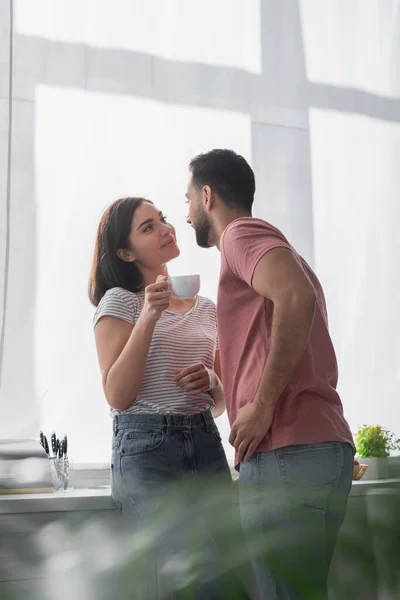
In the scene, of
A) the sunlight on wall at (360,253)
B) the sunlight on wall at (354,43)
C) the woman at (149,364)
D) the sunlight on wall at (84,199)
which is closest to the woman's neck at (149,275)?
the woman at (149,364)

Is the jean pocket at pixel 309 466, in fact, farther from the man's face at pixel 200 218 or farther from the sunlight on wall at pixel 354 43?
the sunlight on wall at pixel 354 43

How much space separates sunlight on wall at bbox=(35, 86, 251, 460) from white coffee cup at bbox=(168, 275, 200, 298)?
2.02 feet

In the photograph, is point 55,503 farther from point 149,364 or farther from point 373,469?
point 373,469

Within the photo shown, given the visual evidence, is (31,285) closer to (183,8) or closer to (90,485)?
(90,485)

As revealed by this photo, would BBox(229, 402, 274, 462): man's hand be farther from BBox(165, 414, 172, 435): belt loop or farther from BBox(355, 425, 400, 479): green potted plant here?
BBox(355, 425, 400, 479): green potted plant

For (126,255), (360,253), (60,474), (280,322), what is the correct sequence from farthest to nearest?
(360,253), (60,474), (126,255), (280,322)

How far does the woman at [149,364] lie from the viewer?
1680mm

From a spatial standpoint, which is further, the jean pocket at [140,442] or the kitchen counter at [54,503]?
the kitchen counter at [54,503]

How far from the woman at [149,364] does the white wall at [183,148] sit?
1.13ft

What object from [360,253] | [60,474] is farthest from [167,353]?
[360,253]

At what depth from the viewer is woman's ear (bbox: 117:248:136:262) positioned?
1.93m

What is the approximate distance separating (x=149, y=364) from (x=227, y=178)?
479 millimetres

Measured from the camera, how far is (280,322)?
54.6 inches

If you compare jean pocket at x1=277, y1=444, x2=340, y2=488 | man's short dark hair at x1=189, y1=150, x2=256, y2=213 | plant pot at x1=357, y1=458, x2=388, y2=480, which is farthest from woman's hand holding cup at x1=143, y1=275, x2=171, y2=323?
plant pot at x1=357, y1=458, x2=388, y2=480
